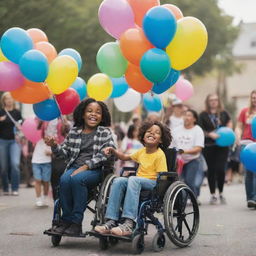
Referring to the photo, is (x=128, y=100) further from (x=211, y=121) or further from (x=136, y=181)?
(x=136, y=181)

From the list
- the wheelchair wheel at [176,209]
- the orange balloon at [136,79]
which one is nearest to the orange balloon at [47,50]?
the orange balloon at [136,79]

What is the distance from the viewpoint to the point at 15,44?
780 centimetres

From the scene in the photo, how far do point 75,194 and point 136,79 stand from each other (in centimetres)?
187

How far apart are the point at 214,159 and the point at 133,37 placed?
4.21 meters

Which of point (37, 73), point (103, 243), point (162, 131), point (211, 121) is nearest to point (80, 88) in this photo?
point (37, 73)

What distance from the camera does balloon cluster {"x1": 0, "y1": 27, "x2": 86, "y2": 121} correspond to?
25.6ft

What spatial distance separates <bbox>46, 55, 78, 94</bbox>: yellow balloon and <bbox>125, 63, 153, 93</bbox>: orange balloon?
2.02ft

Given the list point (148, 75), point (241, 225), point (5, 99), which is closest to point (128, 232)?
point (148, 75)

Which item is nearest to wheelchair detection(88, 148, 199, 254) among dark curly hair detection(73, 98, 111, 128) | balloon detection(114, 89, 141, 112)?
dark curly hair detection(73, 98, 111, 128)

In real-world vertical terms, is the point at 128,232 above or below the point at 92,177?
below

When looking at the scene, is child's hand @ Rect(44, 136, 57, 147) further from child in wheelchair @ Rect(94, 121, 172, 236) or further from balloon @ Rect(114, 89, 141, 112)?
balloon @ Rect(114, 89, 141, 112)

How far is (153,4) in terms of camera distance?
26.0 feet

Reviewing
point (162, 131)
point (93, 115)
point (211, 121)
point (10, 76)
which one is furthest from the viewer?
point (211, 121)

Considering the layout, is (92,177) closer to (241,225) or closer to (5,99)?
(241,225)
